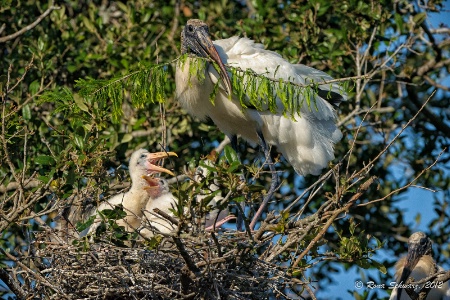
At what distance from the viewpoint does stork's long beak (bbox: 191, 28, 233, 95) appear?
244 inches

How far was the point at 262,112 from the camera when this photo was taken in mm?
6914

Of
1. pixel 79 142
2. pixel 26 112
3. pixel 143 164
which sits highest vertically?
pixel 79 142

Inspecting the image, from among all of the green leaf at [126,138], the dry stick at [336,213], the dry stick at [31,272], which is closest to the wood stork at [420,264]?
the dry stick at [336,213]

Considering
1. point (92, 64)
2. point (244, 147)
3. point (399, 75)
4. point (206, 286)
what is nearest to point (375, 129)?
point (399, 75)

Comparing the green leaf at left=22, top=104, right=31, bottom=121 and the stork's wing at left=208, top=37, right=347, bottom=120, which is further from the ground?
the stork's wing at left=208, top=37, right=347, bottom=120

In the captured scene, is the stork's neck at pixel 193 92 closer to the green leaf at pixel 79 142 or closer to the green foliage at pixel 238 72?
the green foliage at pixel 238 72

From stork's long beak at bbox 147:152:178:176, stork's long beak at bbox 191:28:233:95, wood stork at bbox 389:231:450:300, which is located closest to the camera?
stork's long beak at bbox 191:28:233:95

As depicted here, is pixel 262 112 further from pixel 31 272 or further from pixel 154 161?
pixel 31 272

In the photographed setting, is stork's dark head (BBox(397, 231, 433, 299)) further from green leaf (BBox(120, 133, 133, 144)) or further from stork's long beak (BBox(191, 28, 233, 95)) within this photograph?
green leaf (BBox(120, 133, 133, 144))

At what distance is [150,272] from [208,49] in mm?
1788

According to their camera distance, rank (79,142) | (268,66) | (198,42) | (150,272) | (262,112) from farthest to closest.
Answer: (262,112)
(268,66)
(198,42)
(79,142)
(150,272)

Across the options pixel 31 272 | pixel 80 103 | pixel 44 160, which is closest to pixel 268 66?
pixel 80 103

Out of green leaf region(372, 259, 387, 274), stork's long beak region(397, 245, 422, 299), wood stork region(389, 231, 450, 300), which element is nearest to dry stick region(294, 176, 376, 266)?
green leaf region(372, 259, 387, 274)

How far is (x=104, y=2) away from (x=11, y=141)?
9.59 ft
